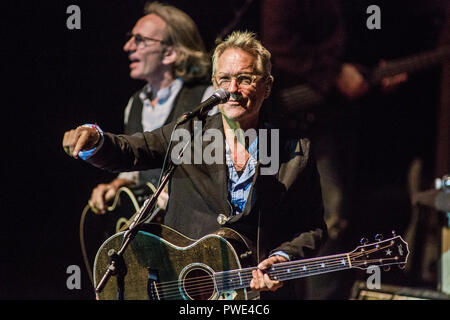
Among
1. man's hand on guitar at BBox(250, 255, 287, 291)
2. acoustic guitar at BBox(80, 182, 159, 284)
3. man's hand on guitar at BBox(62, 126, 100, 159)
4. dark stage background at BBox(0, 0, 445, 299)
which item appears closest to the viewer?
man's hand on guitar at BBox(62, 126, 100, 159)

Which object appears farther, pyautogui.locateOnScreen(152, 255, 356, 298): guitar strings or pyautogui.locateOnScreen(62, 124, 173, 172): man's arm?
pyautogui.locateOnScreen(152, 255, 356, 298): guitar strings

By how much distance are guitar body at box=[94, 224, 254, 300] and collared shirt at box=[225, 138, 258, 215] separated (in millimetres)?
169

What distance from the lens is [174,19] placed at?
428cm

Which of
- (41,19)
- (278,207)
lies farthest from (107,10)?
(278,207)

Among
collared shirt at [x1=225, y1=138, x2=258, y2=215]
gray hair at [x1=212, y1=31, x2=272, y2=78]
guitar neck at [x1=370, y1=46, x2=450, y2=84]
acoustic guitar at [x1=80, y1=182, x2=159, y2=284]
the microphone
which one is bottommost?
acoustic guitar at [x1=80, y1=182, x2=159, y2=284]

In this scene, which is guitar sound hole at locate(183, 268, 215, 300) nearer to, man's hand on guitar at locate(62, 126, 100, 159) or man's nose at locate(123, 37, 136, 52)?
man's hand on guitar at locate(62, 126, 100, 159)

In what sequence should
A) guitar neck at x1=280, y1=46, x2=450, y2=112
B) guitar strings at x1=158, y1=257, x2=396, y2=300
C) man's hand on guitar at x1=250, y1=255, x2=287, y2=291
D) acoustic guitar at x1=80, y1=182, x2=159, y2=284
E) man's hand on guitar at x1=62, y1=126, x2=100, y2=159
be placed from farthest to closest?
1. guitar neck at x1=280, y1=46, x2=450, y2=112
2. acoustic guitar at x1=80, y1=182, x2=159, y2=284
3. guitar strings at x1=158, y1=257, x2=396, y2=300
4. man's hand on guitar at x1=250, y1=255, x2=287, y2=291
5. man's hand on guitar at x1=62, y1=126, x2=100, y2=159

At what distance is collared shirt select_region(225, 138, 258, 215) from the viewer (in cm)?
312

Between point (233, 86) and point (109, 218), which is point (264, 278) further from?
point (109, 218)

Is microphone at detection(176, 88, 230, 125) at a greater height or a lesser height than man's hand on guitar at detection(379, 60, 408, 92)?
lesser

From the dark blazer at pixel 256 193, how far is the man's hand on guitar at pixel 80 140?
0.08 metres

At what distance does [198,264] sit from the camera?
3135mm

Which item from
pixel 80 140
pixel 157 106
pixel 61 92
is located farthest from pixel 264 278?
pixel 61 92

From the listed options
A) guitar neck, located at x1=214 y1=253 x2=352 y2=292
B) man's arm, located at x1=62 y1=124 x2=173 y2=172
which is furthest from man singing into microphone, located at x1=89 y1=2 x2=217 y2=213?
guitar neck, located at x1=214 y1=253 x2=352 y2=292
